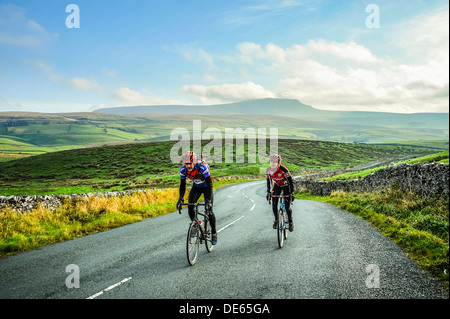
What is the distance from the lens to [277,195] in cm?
912

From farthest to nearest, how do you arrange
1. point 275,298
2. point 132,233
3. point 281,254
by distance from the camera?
1. point 132,233
2. point 281,254
3. point 275,298

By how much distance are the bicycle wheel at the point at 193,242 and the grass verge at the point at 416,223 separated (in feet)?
17.3

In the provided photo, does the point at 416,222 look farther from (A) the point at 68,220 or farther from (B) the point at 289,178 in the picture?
(A) the point at 68,220

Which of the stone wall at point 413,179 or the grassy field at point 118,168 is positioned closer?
the stone wall at point 413,179

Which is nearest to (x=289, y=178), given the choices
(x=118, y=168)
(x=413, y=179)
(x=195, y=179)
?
(x=195, y=179)

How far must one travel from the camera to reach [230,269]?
636 cm

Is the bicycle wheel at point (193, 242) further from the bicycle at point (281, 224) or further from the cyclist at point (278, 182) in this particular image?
the cyclist at point (278, 182)

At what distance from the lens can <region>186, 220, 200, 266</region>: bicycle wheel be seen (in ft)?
22.2

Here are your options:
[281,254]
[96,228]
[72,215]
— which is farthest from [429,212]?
[72,215]

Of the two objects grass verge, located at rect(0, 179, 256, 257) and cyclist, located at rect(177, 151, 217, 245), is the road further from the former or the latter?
cyclist, located at rect(177, 151, 217, 245)

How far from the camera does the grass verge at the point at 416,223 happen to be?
6258 mm

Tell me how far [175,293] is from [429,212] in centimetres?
927

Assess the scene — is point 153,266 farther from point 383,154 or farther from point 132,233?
point 383,154

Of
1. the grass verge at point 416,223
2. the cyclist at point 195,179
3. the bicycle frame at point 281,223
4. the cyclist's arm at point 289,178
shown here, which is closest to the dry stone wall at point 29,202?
the cyclist at point 195,179
